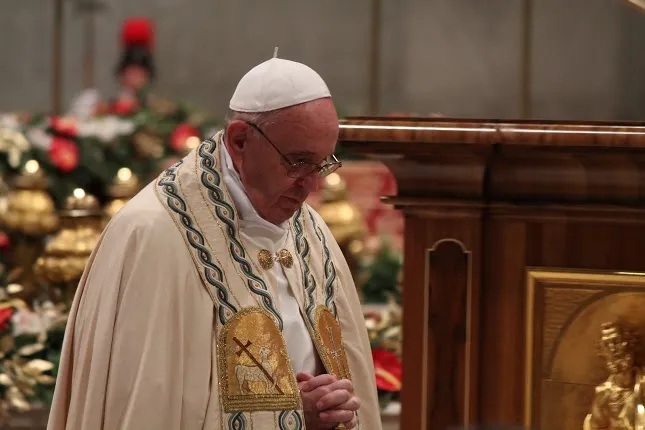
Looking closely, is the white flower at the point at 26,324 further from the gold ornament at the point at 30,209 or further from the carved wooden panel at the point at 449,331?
the carved wooden panel at the point at 449,331

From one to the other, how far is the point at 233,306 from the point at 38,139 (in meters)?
3.14

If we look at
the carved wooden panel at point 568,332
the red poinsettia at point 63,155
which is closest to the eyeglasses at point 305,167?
the carved wooden panel at point 568,332

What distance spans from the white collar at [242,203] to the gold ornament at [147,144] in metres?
3.36

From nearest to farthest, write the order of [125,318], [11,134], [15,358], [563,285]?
[125,318]
[563,285]
[15,358]
[11,134]

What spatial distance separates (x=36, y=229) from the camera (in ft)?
17.9

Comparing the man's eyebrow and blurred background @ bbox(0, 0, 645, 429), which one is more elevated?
blurred background @ bbox(0, 0, 645, 429)

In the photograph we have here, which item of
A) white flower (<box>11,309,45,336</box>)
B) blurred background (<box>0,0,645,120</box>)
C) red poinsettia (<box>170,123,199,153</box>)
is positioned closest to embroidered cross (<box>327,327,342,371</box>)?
white flower (<box>11,309,45,336</box>)

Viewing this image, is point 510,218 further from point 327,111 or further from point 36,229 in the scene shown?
point 36,229

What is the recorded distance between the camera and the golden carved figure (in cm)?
293

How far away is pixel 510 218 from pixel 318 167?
48 cm

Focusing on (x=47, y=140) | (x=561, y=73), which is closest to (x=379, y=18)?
(x=561, y=73)

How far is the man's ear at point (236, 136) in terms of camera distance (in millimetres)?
2930

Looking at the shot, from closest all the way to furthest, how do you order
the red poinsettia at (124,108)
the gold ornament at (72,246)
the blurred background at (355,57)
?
1. the gold ornament at (72,246)
2. the red poinsettia at (124,108)
3. the blurred background at (355,57)

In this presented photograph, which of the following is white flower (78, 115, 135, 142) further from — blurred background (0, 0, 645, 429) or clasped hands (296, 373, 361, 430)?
clasped hands (296, 373, 361, 430)
